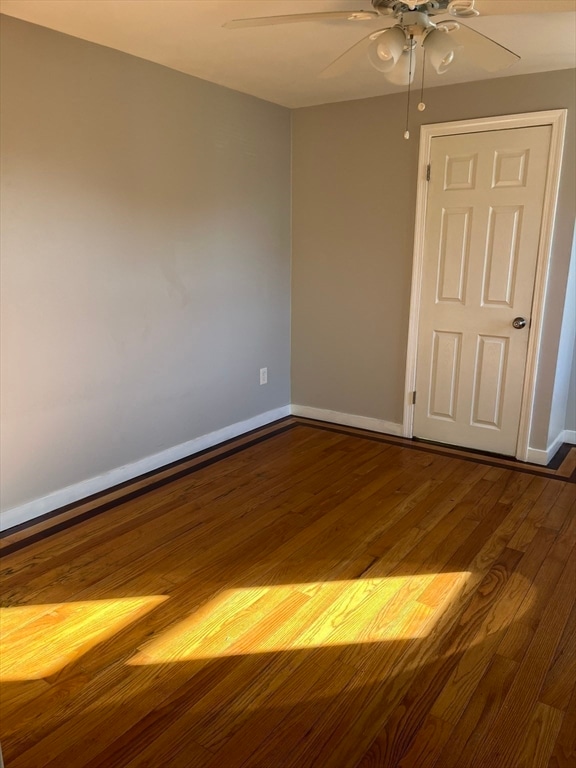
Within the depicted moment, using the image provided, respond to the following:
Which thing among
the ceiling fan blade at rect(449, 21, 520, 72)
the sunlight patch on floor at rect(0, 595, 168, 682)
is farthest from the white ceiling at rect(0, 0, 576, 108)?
the sunlight patch on floor at rect(0, 595, 168, 682)

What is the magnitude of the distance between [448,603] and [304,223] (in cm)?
303

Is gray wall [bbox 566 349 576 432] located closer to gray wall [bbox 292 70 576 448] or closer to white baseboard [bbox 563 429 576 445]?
white baseboard [bbox 563 429 576 445]

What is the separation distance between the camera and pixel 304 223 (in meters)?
4.32

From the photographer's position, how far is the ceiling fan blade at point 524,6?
7.11 feet

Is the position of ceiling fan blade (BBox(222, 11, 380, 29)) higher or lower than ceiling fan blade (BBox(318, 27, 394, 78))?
higher

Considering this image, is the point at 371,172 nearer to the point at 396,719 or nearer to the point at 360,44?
the point at 360,44

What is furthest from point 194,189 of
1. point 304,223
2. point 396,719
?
point 396,719

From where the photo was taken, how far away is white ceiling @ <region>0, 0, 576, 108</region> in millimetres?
2318

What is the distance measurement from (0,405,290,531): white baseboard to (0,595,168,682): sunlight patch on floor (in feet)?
2.35

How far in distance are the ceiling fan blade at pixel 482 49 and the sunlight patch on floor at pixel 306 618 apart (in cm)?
207

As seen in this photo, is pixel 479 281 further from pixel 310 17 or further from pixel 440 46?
pixel 310 17

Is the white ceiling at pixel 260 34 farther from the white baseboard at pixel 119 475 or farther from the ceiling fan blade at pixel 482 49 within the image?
the white baseboard at pixel 119 475

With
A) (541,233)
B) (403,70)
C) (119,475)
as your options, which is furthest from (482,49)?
(119,475)

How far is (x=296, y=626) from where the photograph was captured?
208 cm
